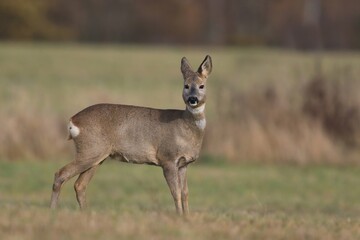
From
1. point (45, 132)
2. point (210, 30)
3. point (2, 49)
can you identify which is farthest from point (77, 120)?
point (210, 30)

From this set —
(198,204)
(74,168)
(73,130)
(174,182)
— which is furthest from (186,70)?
(198,204)

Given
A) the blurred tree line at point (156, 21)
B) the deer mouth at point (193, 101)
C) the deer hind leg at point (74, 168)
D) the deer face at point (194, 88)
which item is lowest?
the deer hind leg at point (74, 168)

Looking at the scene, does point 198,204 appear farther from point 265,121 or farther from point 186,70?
point 265,121

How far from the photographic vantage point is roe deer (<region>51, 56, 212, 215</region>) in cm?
1090

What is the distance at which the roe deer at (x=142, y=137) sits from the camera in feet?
35.8

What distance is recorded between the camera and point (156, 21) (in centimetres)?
7906

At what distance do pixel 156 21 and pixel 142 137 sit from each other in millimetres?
68518

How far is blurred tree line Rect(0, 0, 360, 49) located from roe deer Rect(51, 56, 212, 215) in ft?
199

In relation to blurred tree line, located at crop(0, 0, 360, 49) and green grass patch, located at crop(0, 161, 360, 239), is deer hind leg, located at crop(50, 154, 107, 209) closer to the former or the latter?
green grass patch, located at crop(0, 161, 360, 239)

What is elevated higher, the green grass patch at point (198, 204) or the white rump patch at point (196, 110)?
the white rump patch at point (196, 110)

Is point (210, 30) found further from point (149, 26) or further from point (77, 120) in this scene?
point (77, 120)

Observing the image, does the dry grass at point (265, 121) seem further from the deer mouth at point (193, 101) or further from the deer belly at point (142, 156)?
the deer mouth at point (193, 101)

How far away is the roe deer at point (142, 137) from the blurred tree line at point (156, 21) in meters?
60.6

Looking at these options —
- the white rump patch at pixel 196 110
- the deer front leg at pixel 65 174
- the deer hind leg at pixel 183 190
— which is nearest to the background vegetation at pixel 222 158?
the deer front leg at pixel 65 174
